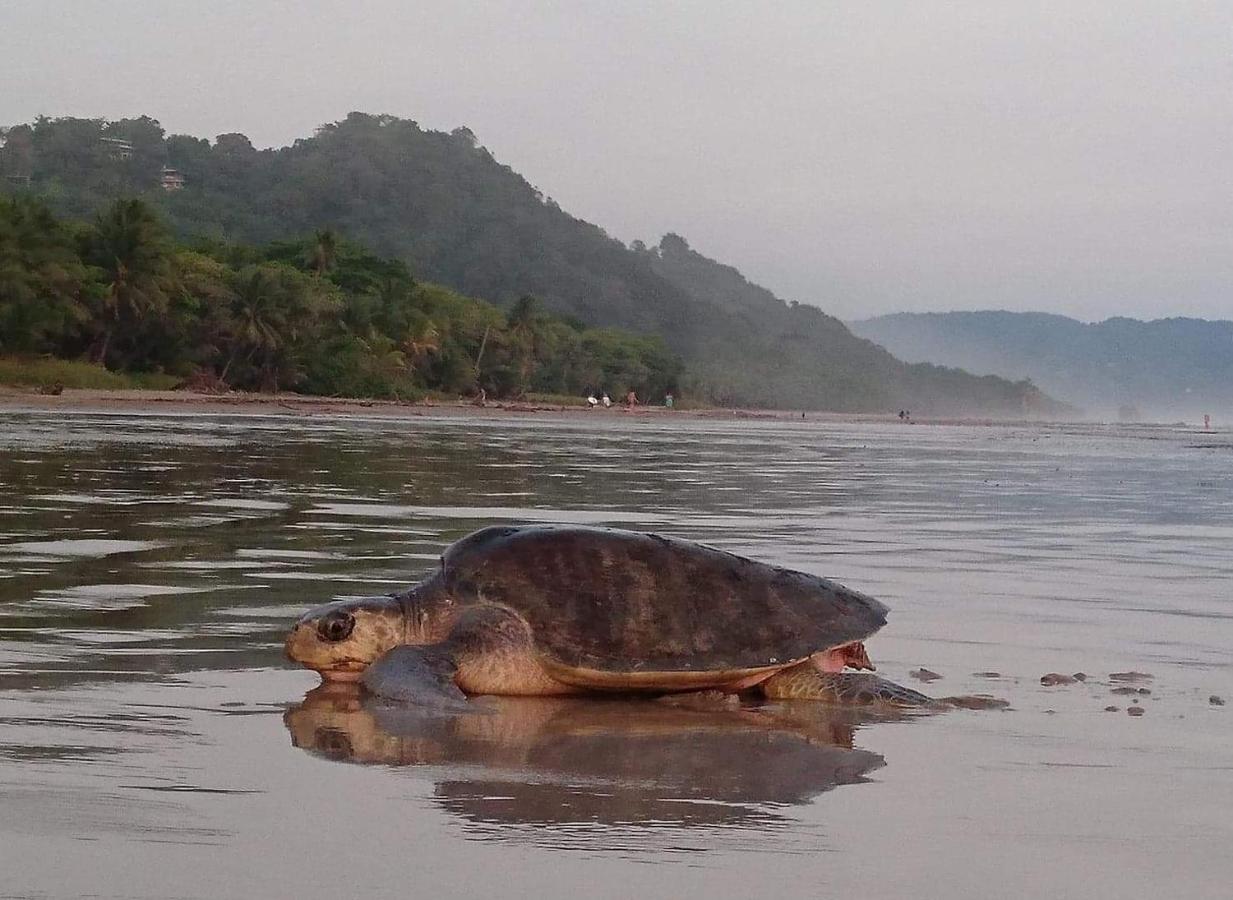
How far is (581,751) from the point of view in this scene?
5.12m

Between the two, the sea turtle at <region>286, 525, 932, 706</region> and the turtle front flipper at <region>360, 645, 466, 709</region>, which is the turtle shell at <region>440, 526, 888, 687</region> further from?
the turtle front flipper at <region>360, 645, 466, 709</region>

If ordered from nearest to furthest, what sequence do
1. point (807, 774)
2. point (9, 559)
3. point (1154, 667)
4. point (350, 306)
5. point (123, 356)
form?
point (807, 774), point (1154, 667), point (9, 559), point (123, 356), point (350, 306)

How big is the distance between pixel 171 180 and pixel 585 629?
569 feet

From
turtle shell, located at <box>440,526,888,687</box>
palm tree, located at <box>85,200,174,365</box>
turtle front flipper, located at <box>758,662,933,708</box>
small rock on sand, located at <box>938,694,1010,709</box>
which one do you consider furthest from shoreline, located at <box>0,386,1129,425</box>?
small rock on sand, located at <box>938,694,1010,709</box>

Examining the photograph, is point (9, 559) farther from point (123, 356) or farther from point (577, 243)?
point (577, 243)

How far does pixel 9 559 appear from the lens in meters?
9.06

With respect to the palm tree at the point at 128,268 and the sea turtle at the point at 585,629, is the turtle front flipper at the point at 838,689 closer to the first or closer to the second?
the sea turtle at the point at 585,629

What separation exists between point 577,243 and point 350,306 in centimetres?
10652

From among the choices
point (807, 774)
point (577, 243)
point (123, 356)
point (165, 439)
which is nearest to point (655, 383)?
point (123, 356)

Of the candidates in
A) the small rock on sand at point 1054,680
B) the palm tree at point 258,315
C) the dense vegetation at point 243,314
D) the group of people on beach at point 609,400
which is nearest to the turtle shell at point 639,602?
the small rock on sand at point 1054,680

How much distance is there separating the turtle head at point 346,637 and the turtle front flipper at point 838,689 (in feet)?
4.71

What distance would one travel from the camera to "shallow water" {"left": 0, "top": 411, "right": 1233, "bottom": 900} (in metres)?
3.65

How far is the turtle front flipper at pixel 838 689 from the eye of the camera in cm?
611

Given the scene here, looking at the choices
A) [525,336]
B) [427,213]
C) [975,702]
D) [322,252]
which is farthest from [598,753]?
[427,213]
